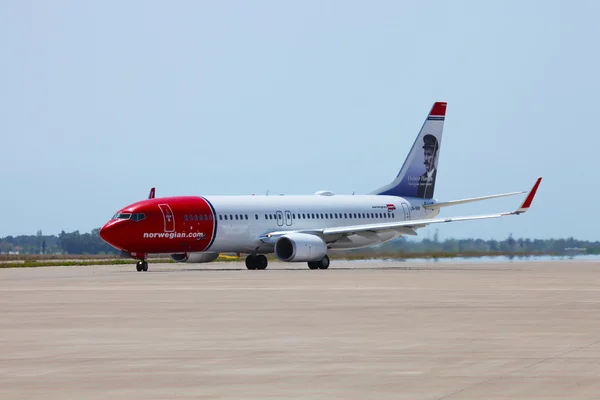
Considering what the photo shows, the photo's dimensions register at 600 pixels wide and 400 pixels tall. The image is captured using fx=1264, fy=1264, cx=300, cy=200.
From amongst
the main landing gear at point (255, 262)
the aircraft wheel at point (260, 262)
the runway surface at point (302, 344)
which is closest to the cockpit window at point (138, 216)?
the main landing gear at point (255, 262)

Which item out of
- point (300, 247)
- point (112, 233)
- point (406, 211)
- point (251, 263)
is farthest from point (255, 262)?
point (406, 211)

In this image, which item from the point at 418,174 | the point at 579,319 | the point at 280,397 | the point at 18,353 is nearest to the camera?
the point at 280,397

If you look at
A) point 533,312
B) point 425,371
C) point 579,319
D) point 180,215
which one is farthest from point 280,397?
point 180,215

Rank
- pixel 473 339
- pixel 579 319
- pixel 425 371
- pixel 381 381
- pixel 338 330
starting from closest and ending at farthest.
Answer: pixel 381 381
pixel 425 371
pixel 473 339
pixel 338 330
pixel 579 319

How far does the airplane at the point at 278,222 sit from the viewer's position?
6144 centimetres

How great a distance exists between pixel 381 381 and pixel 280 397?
179 centimetres

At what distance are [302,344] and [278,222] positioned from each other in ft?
155

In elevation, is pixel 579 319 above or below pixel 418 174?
below

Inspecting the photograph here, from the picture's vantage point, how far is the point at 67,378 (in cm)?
1520

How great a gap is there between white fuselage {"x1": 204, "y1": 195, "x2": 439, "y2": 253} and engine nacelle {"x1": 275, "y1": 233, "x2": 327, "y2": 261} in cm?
177

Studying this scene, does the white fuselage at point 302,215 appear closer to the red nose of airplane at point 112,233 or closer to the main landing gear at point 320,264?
the main landing gear at point 320,264

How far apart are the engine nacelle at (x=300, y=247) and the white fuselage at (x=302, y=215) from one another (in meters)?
1.77

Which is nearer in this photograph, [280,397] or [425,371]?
[280,397]

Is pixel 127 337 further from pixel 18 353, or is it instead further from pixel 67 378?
pixel 67 378
